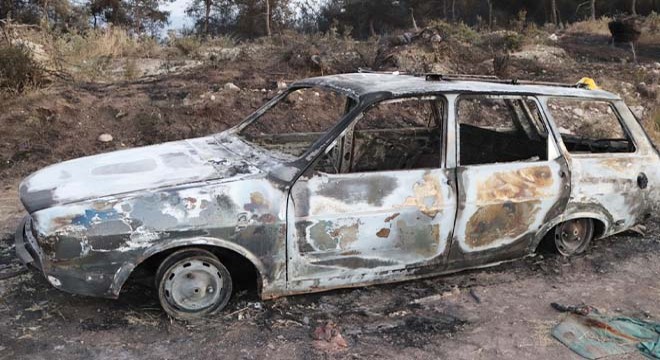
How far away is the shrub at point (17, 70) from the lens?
26.6ft

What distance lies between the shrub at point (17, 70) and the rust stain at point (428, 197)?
6593mm

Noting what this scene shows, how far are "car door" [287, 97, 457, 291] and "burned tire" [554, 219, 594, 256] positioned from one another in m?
1.21

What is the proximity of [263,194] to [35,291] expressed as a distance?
1.74 metres

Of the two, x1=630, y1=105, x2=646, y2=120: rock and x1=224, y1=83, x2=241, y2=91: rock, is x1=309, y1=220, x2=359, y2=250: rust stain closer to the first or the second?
x1=224, y1=83, x2=241, y2=91: rock

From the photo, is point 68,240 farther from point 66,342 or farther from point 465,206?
point 465,206

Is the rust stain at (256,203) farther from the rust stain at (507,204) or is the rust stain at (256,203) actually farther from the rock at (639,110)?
the rock at (639,110)

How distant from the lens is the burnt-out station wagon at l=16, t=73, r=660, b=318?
330 cm

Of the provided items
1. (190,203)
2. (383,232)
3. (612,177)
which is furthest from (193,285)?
(612,177)

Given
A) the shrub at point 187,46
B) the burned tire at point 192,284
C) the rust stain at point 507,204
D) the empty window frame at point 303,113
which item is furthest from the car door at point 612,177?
the shrub at point 187,46

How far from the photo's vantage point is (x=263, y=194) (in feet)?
11.5

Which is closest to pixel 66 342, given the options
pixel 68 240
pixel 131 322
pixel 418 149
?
pixel 131 322

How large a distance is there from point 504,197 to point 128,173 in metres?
2.52

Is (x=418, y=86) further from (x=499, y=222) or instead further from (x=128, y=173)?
(x=128, y=173)

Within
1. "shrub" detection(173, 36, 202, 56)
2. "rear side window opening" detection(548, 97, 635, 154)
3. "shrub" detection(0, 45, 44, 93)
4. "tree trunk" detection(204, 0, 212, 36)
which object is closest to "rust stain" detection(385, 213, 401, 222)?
"rear side window opening" detection(548, 97, 635, 154)
